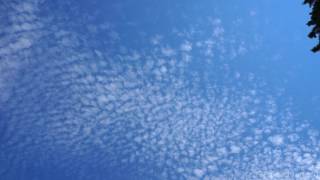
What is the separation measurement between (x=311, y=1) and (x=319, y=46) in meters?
1.39

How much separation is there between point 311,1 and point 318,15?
1.81 ft

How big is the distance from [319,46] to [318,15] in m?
0.91

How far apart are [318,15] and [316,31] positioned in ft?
1.71

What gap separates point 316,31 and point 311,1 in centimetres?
90

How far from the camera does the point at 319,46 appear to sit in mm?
31359

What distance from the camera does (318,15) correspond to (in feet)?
103

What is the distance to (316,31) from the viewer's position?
31594 mm

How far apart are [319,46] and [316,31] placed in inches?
20.2

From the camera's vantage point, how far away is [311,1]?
31.6m
